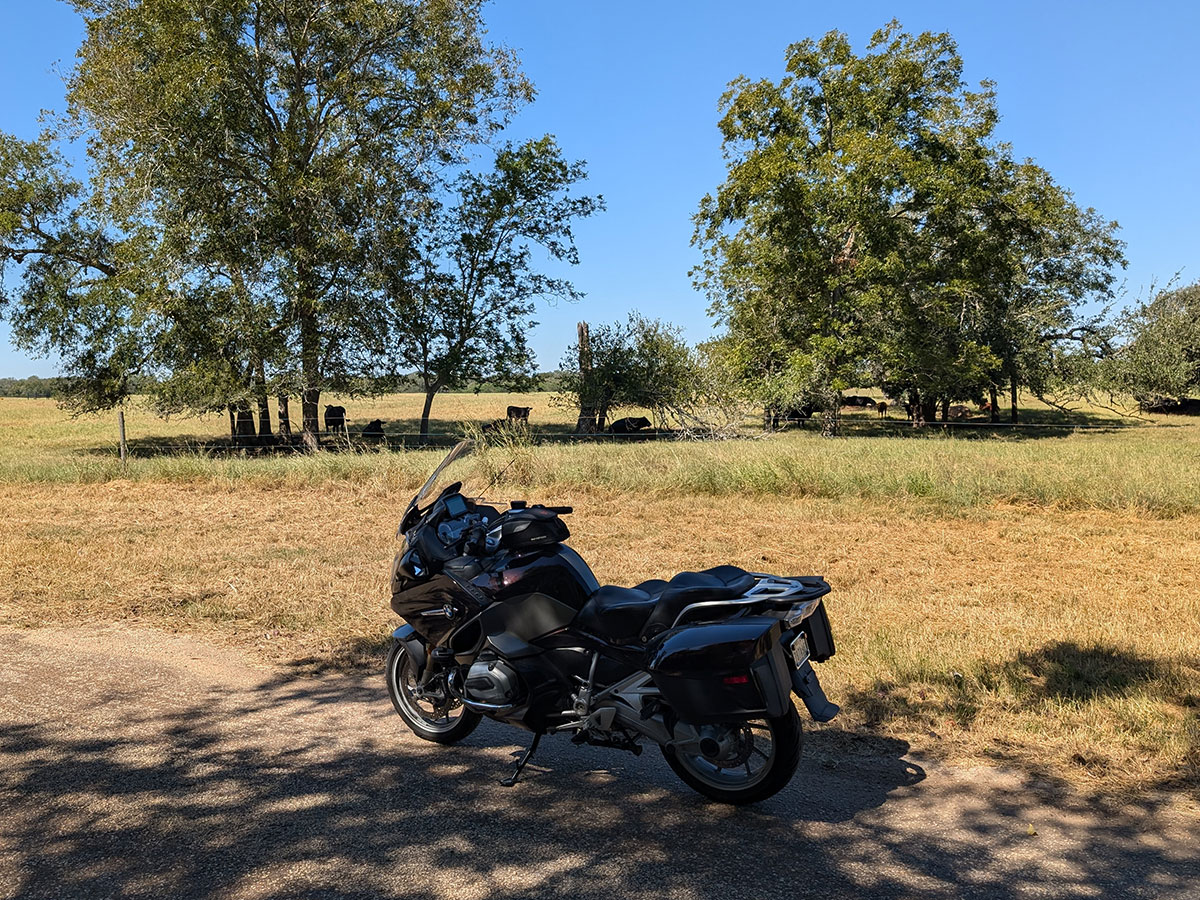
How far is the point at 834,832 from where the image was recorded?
3729 millimetres

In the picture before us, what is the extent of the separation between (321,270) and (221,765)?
21954 millimetres

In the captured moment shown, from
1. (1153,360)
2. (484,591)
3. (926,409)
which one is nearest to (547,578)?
(484,591)

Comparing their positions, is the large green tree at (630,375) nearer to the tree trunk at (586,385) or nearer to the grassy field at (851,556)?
the tree trunk at (586,385)

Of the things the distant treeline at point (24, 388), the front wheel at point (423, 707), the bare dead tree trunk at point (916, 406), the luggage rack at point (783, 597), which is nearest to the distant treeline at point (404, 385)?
the bare dead tree trunk at point (916, 406)

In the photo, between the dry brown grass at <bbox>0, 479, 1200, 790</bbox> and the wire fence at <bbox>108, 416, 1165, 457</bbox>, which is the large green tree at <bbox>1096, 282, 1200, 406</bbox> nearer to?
the wire fence at <bbox>108, 416, 1165, 457</bbox>

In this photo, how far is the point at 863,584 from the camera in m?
8.30

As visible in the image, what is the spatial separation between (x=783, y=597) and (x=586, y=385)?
86.9 ft

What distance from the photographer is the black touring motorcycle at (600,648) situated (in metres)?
3.60

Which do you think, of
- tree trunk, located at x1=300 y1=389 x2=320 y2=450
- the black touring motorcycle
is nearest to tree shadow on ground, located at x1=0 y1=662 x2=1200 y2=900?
the black touring motorcycle

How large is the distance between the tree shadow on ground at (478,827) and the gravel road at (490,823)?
11 millimetres

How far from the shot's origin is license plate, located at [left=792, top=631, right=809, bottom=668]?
3.71 m

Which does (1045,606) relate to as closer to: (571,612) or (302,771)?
(571,612)

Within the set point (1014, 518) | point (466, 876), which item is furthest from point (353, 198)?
point (466, 876)

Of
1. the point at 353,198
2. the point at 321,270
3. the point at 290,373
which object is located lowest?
the point at 290,373
